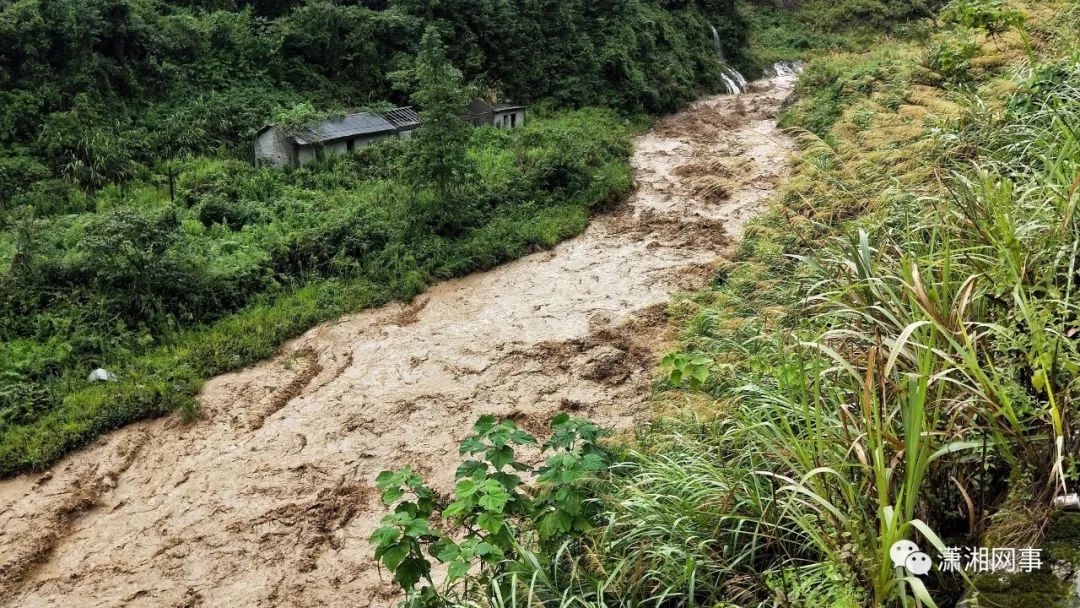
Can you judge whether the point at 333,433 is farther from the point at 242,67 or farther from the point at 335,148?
the point at 242,67

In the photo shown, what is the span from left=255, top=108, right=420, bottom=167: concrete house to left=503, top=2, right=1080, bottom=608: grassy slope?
41.1 feet

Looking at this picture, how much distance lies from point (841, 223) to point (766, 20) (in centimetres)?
3278

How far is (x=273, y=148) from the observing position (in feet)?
52.9

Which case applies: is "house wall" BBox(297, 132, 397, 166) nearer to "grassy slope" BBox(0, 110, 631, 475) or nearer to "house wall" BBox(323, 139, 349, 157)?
"house wall" BBox(323, 139, 349, 157)

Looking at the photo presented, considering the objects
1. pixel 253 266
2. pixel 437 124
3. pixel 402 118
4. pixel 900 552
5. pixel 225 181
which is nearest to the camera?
pixel 900 552

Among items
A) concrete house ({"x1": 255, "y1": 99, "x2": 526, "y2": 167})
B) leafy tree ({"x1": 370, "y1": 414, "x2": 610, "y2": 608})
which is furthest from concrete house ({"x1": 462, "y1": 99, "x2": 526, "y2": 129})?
leafy tree ({"x1": 370, "y1": 414, "x2": 610, "y2": 608})

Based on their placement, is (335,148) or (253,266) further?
(335,148)

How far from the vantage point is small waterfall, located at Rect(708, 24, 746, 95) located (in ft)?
89.2

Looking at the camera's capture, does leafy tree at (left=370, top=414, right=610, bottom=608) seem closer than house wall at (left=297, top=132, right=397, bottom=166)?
Yes

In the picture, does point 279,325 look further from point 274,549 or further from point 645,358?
point 645,358

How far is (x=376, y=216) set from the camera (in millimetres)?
14094

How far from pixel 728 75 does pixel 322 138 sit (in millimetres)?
17494

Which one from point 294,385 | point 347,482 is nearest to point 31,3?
point 294,385

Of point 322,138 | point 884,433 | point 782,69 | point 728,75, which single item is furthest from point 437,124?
point 782,69
